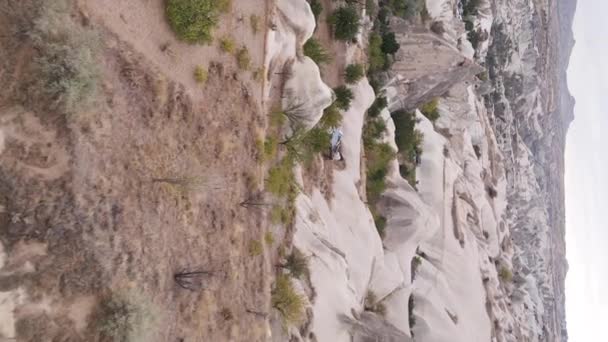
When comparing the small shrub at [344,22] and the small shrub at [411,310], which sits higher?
the small shrub at [344,22]

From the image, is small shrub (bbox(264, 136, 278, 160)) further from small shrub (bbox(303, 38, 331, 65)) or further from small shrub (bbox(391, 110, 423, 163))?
small shrub (bbox(391, 110, 423, 163))

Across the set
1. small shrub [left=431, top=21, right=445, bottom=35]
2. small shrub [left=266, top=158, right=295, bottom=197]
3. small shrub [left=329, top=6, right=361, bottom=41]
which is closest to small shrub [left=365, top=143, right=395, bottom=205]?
small shrub [left=329, top=6, right=361, bottom=41]

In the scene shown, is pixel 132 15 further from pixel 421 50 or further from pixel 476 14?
pixel 476 14

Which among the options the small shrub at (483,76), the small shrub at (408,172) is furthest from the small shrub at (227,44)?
the small shrub at (483,76)

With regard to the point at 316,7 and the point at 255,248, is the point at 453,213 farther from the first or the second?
the point at 255,248

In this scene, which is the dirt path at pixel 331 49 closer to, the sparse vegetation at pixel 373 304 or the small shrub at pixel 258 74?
the small shrub at pixel 258 74

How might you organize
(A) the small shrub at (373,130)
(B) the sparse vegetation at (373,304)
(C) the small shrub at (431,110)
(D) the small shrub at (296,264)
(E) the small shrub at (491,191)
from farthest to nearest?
(E) the small shrub at (491,191) → (C) the small shrub at (431,110) → (A) the small shrub at (373,130) → (B) the sparse vegetation at (373,304) → (D) the small shrub at (296,264)

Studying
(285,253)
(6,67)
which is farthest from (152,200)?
(285,253)
